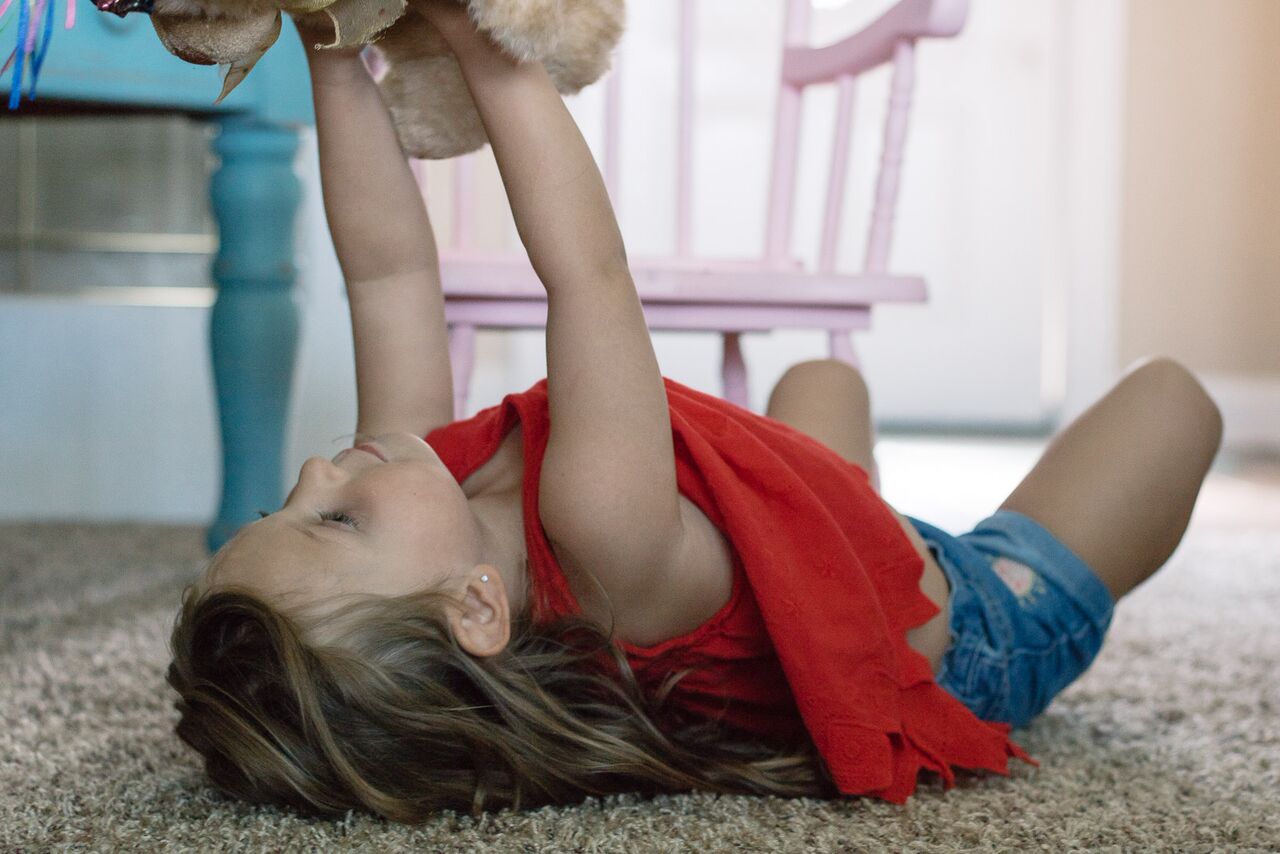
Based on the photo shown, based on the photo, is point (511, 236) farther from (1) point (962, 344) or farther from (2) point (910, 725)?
(2) point (910, 725)

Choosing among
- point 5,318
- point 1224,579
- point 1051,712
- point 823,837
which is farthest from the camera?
point 5,318

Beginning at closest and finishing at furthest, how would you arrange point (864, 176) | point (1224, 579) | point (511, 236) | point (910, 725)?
point (910, 725) < point (1224, 579) < point (511, 236) < point (864, 176)

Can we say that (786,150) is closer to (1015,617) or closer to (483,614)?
(1015,617)

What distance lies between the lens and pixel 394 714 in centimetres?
67

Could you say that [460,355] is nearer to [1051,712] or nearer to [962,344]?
[1051,712]

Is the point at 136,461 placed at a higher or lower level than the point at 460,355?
lower

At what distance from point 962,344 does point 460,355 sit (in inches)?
80.3

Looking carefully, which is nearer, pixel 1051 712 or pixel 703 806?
pixel 703 806

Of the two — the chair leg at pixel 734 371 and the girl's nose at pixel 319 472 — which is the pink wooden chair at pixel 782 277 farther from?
the girl's nose at pixel 319 472

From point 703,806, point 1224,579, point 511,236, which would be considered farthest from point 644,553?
point 511,236

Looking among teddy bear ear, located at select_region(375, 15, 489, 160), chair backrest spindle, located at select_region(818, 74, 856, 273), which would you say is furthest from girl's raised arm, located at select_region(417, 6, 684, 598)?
chair backrest spindle, located at select_region(818, 74, 856, 273)

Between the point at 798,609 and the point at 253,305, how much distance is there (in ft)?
2.62

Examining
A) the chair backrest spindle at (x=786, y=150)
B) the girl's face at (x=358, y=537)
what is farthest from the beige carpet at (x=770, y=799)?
the chair backrest spindle at (x=786, y=150)

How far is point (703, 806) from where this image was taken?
709 mm
